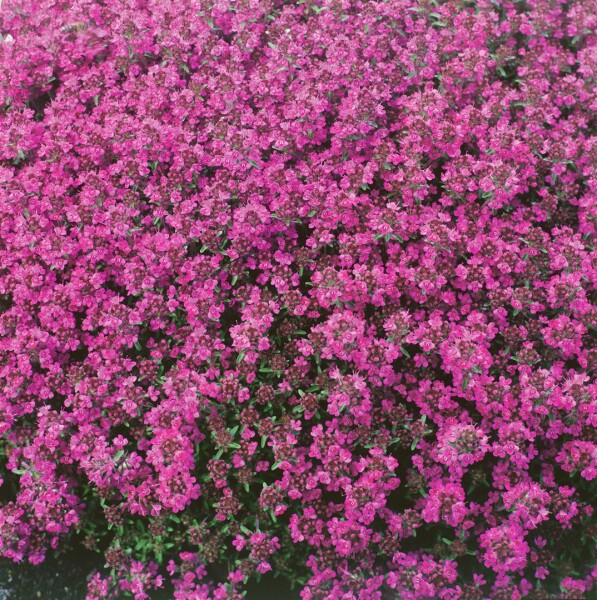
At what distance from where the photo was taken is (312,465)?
A: 11.1 ft

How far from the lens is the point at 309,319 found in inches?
141

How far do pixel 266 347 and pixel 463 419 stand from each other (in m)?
1.06

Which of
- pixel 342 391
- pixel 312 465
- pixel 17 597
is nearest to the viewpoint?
pixel 342 391

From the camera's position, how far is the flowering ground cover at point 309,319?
3219 mm

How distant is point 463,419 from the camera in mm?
3336

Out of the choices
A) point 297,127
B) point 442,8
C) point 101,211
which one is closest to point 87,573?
point 101,211

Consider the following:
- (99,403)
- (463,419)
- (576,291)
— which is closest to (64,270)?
(99,403)

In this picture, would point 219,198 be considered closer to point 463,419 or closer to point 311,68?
point 311,68

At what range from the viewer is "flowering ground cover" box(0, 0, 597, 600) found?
3.22 meters

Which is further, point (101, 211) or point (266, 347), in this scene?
point (101, 211)

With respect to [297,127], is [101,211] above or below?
below

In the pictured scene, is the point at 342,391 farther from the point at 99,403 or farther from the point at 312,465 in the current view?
the point at 99,403

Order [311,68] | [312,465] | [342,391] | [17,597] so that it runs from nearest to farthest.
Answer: [342,391] < [312,465] < [17,597] < [311,68]

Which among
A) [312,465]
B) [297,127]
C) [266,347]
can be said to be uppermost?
[297,127]
